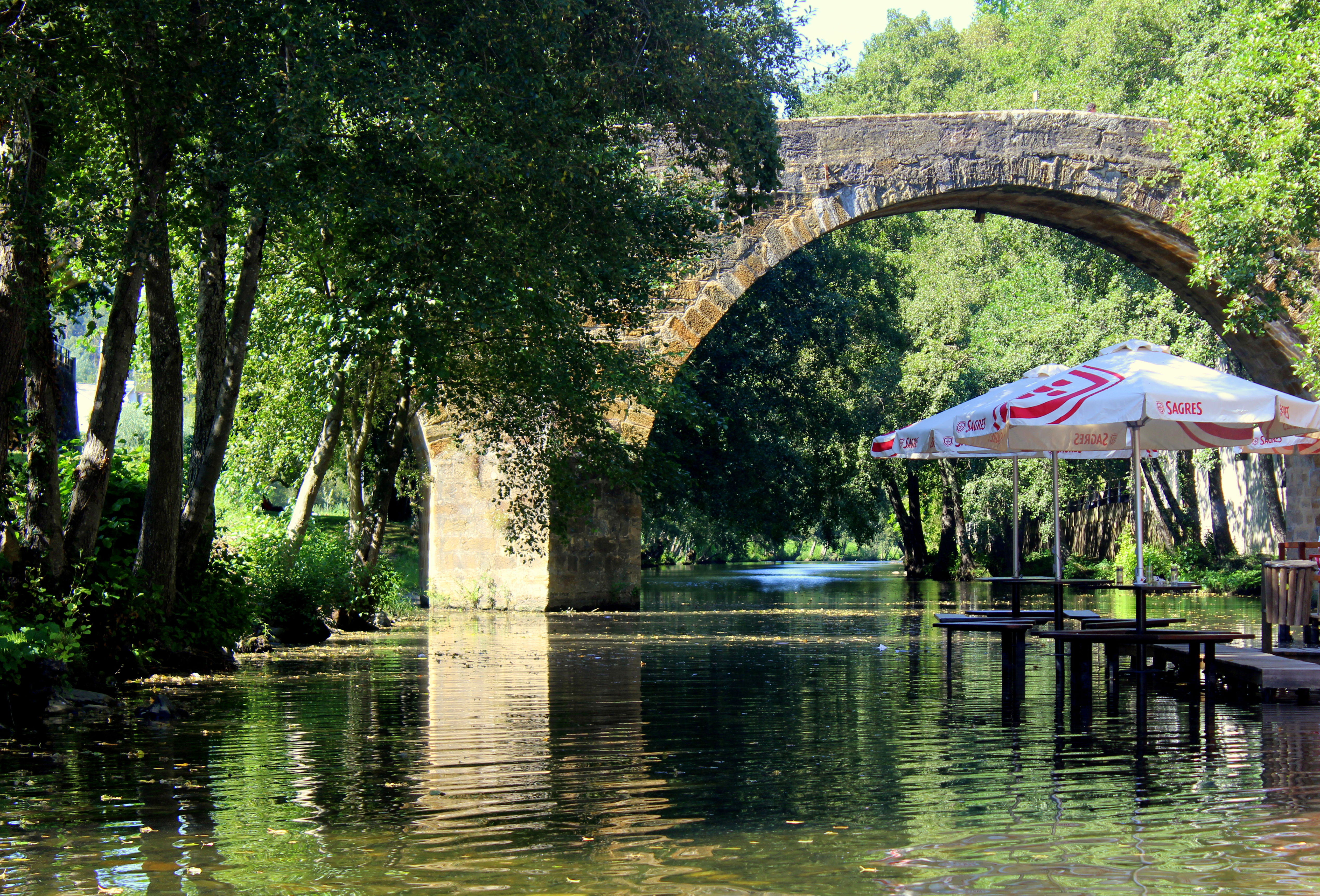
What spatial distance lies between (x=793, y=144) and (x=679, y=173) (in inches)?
109

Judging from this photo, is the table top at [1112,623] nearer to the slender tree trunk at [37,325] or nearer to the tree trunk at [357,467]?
the slender tree trunk at [37,325]

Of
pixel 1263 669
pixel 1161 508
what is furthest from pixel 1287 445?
pixel 1161 508

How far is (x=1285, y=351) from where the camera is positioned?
17734 millimetres

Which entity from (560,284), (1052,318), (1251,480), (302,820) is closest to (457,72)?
(560,284)

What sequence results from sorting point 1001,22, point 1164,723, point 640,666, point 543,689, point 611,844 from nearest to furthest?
point 611,844 → point 1164,723 → point 543,689 → point 640,666 → point 1001,22

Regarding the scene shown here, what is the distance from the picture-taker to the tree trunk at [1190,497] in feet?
98.6

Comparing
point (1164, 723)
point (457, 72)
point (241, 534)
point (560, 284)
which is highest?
point (457, 72)

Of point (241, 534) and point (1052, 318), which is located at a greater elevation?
point (1052, 318)

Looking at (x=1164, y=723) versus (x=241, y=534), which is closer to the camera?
(x=1164, y=723)

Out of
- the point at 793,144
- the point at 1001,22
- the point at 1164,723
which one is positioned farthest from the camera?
the point at 1001,22

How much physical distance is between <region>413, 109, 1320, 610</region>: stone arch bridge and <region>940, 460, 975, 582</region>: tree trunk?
530 inches

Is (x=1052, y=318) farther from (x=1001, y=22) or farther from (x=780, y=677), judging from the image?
(x=1001, y=22)

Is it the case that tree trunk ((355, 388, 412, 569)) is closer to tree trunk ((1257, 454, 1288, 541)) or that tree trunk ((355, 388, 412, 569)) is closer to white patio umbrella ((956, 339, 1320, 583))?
white patio umbrella ((956, 339, 1320, 583))

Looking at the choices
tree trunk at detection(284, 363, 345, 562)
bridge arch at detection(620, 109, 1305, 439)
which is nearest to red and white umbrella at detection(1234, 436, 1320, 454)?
bridge arch at detection(620, 109, 1305, 439)
